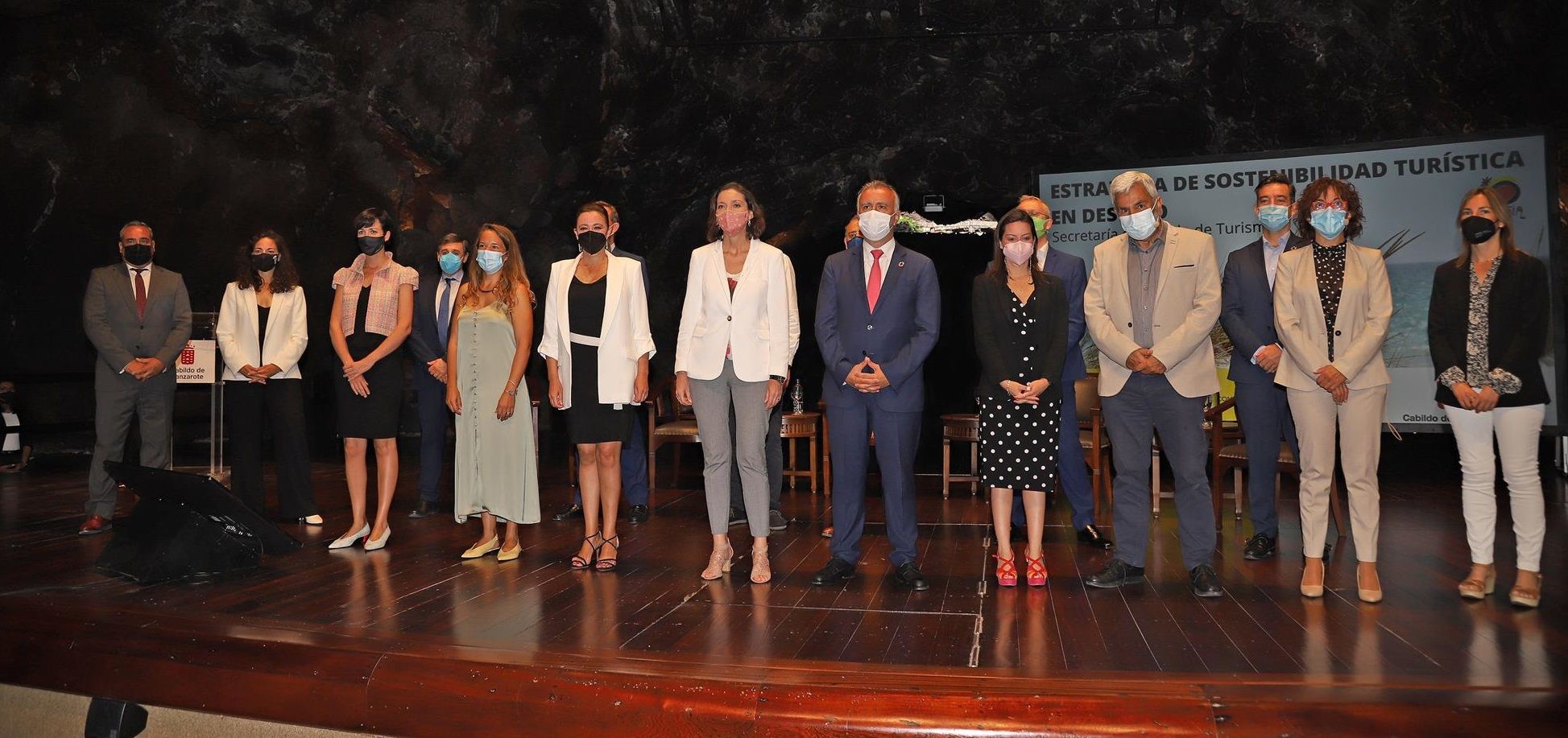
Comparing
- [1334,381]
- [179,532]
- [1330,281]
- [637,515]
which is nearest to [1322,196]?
[1330,281]

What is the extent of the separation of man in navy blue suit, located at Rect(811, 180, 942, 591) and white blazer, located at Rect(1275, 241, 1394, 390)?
1.27m

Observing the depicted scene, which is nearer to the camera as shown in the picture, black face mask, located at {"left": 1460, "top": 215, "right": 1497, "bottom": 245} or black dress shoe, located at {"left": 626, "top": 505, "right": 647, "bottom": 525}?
black face mask, located at {"left": 1460, "top": 215, "right": 1497, "bottom": 245}

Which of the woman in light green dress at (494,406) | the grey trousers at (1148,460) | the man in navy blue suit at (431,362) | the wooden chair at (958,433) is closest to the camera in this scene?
the grey trousers at (1148,460)

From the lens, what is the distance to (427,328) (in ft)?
19.1

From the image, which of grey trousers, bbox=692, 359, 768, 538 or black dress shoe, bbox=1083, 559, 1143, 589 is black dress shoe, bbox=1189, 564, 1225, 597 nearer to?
black dress shoe, bbox=1083, 559, 1143, 589

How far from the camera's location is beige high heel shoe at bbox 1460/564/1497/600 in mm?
3456

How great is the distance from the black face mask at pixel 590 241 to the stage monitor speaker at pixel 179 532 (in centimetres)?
173

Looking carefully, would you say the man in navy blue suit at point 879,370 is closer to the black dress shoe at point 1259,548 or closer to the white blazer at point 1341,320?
the white blazer at point 1341,320

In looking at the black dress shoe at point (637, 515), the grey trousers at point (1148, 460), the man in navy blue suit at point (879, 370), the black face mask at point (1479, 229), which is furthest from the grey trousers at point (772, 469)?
the black face mask at point (1479, 229)

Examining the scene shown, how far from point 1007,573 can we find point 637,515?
2.42 metres

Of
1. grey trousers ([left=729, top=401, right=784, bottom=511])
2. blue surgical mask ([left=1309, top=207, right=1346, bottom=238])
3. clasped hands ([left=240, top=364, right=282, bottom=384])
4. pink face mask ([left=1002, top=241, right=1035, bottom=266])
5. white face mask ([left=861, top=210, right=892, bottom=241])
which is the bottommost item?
grey trousers ([left=729, top=401, right=784, bottom=511])

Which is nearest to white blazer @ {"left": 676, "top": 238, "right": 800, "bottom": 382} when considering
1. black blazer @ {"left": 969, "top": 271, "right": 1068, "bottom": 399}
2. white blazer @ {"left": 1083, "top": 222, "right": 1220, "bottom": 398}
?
black blazer @ {"left": 969, "top": 271, "right": 1068, "bottom": 399}

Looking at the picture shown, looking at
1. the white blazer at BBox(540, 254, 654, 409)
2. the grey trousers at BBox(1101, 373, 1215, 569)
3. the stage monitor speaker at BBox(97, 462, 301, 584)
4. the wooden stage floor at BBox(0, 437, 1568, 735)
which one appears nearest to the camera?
the wooden stage floor at BBox(0, 437, 1568, 735)

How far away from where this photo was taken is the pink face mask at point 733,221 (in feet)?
12.5
